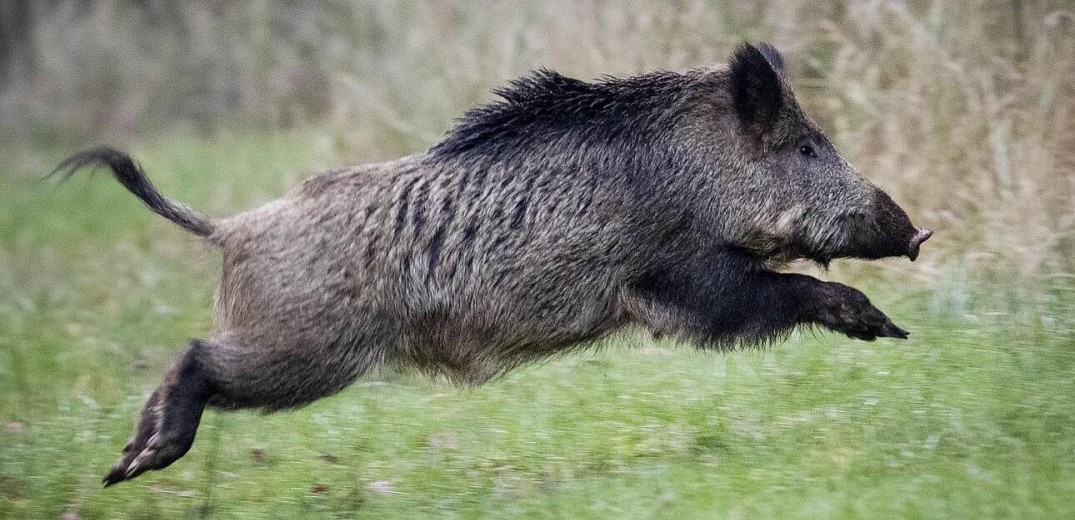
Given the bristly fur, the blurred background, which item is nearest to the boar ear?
the bristly fur

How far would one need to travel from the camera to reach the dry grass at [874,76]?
6.23m

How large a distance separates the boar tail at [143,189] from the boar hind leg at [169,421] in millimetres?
644

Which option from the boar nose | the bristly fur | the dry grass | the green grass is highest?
the dry grass

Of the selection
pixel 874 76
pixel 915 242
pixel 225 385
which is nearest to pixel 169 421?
pixel 225 385

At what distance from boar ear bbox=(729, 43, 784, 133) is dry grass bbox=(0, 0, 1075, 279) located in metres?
1.64

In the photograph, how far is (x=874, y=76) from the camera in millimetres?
7133

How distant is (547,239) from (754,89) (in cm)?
94

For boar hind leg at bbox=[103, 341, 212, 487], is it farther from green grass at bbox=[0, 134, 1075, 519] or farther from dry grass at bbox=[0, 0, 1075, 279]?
dry grass at bbox=[0, 0, 1075, 279]

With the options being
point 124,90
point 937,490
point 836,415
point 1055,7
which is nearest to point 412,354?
point 836,415

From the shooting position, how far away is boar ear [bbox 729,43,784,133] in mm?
4742

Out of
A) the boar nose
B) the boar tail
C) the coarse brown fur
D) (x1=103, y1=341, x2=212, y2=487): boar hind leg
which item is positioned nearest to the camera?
(x1=103, y1=341, x2=212, y2=487): boar hind leg

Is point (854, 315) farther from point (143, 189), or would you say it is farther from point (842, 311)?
point (143, 189)

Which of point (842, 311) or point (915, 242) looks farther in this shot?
point (915, 242)

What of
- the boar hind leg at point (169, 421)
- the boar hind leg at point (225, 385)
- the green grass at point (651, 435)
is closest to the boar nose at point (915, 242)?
the green grass at point (651, 435)
